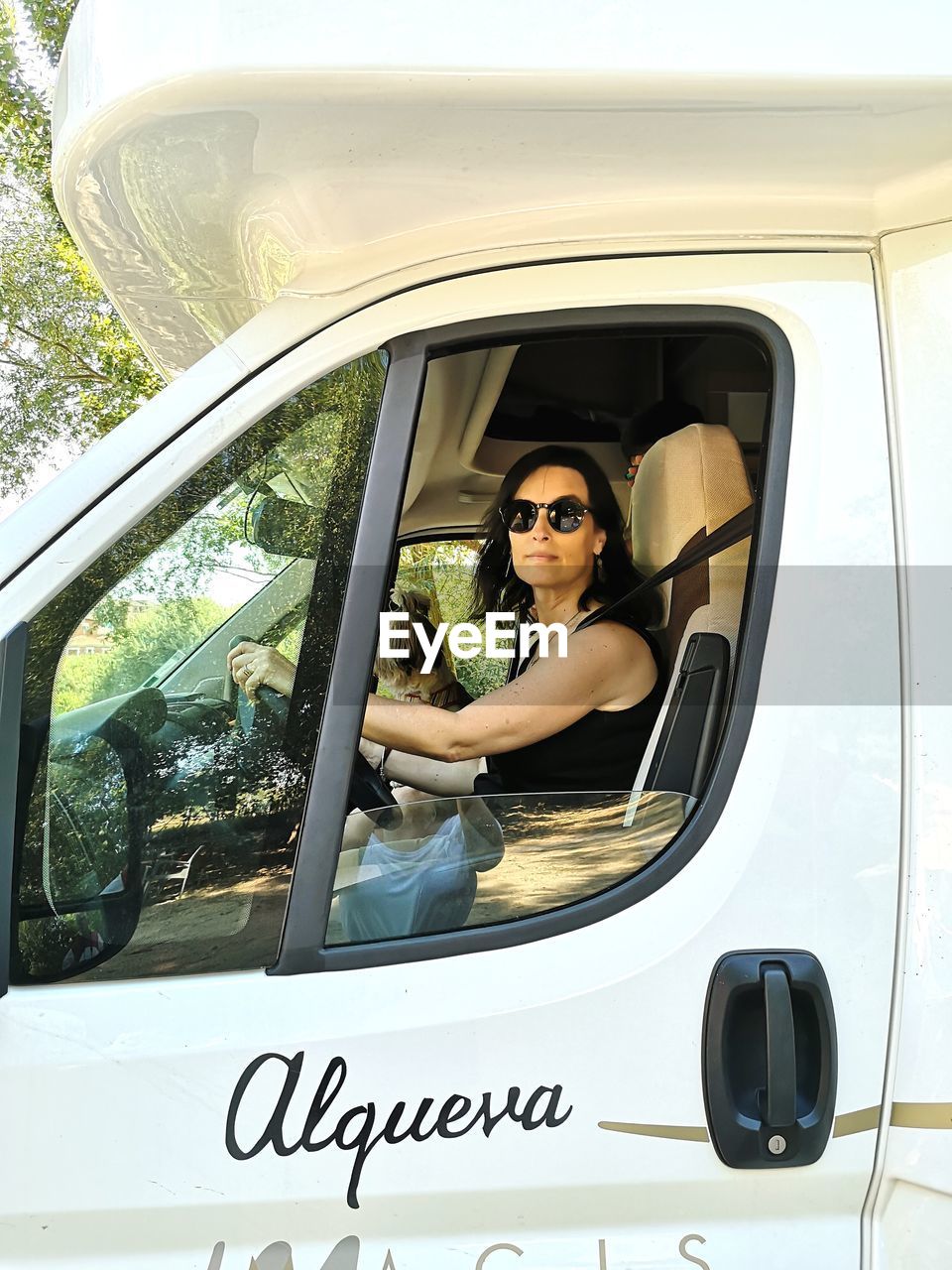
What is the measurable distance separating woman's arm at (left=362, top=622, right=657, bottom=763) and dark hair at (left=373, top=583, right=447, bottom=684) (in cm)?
9

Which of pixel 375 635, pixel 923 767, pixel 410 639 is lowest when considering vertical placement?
pixel 923 767

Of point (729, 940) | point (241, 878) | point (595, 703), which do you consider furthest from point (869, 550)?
point (241, 878)

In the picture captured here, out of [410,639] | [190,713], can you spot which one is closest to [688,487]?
[410,639]

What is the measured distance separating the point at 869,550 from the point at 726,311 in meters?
0.37

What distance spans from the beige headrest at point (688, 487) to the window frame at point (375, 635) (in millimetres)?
357

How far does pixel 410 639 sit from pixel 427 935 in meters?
0.77

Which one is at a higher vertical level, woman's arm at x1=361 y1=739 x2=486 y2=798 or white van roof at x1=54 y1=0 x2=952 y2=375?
white van roof at x1=54 y1=0 x2=952 y2=375

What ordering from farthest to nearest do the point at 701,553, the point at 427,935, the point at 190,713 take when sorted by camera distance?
1. the point at 701,553
2. the point at 190,713
3. the point at 427,935

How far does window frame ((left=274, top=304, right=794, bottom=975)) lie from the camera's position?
1285mm

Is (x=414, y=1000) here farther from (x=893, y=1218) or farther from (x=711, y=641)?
(x=711, y=641)

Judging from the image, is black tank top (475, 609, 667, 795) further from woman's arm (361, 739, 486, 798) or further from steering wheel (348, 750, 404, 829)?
woman's arm (361, 739, 486, 798)

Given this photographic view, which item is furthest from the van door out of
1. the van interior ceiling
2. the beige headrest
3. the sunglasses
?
the sunglasses

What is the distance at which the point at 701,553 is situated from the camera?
1.80 m

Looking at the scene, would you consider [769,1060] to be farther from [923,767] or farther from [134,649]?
[134,649]
